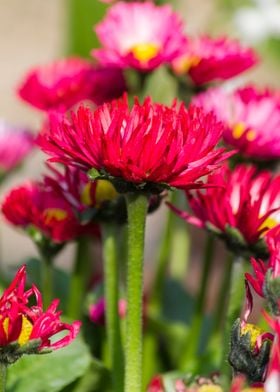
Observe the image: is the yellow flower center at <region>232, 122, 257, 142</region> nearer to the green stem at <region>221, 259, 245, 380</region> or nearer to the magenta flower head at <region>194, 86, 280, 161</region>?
the magenta flower head at <region>194, 86, 280, 161</region>

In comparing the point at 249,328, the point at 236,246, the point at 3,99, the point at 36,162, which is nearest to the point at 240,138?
the point at 236,246

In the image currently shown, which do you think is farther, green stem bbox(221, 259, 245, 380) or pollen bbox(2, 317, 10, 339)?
green stem bbox(221, 259, 245, 380)

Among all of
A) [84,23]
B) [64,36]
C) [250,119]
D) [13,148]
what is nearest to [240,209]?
[250,119]

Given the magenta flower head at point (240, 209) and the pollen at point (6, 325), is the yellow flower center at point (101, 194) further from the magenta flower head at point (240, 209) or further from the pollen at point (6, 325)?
the pollen at point (6, 325)

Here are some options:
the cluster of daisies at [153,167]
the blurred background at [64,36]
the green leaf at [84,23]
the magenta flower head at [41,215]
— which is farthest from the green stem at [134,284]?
the green leaf at [84,23]

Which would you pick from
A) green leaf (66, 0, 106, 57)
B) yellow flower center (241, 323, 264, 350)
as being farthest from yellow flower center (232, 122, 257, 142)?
green leaf (66, 0, 106, 57)

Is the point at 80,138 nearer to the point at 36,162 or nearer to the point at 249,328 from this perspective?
the point at 249,328
